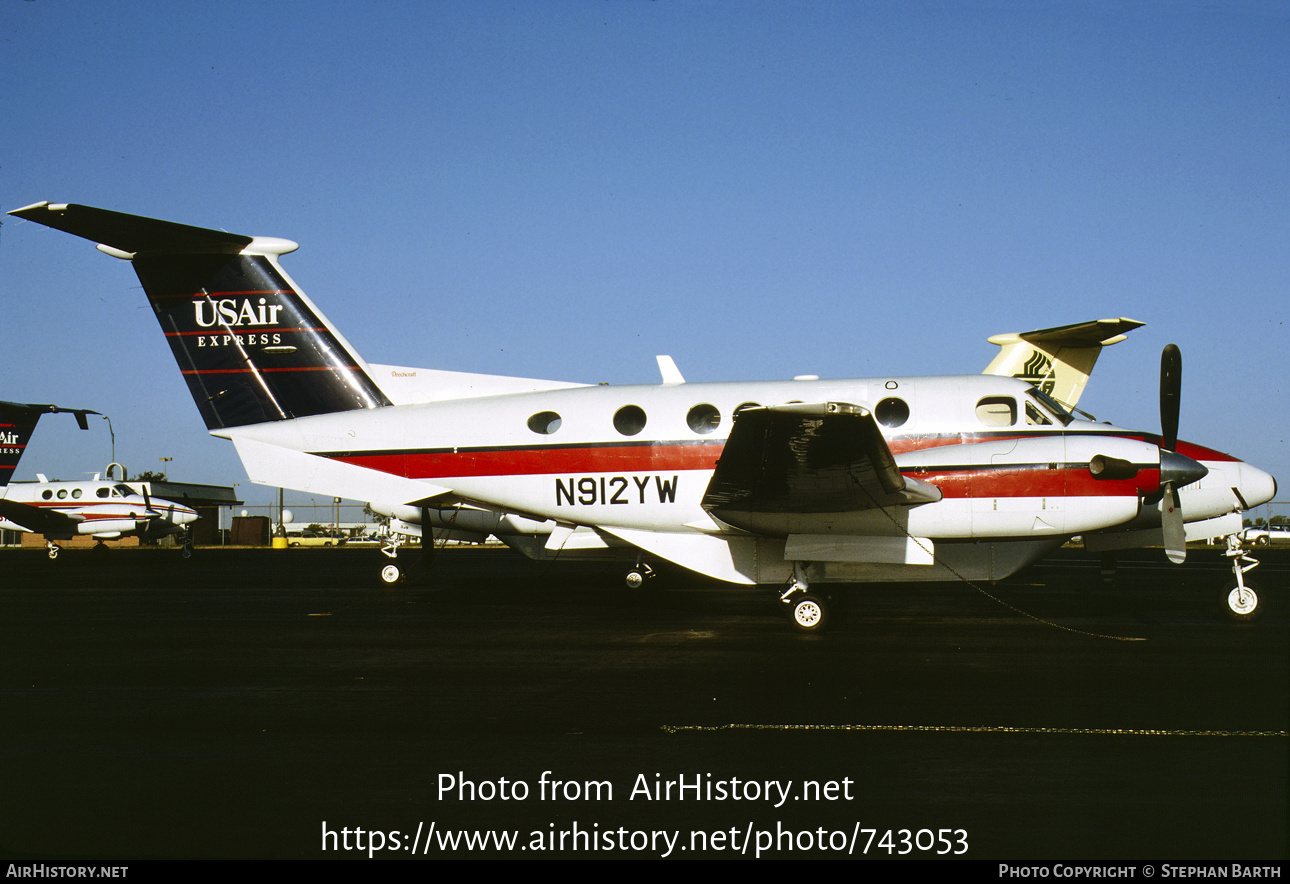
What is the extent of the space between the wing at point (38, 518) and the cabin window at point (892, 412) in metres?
27.4

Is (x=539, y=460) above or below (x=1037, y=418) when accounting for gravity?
below

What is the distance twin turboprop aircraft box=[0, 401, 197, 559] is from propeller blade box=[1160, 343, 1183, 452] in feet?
92.2

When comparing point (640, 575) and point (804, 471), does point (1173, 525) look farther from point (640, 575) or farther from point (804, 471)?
point (640, 575)

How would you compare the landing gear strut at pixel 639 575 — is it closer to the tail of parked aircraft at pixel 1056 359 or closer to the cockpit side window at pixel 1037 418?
the cockpit side window at pixel 1037 418

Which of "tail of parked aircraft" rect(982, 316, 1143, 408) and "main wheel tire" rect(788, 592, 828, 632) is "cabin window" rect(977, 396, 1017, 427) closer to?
"main wheel tire" rect(788, 592, 828, 632)

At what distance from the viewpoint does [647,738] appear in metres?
5.11

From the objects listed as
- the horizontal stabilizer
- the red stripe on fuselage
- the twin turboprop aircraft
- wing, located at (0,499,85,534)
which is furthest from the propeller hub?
wing, located at (0,499,85,534)

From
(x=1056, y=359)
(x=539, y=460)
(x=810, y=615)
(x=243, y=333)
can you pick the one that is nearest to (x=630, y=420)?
(x=539, y=460)

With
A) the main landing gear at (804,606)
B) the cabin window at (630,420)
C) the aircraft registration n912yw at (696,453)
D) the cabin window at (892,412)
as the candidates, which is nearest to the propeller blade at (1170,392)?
the aircraft registration n912yw at (696,453)

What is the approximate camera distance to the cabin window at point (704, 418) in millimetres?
11062

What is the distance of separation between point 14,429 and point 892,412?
29.4 meters

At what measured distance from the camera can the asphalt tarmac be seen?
3613mm

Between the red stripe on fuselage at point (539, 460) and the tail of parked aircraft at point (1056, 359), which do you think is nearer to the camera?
the red stripe on fuselage at point (539, 460)

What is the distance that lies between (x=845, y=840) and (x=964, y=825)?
516mm
